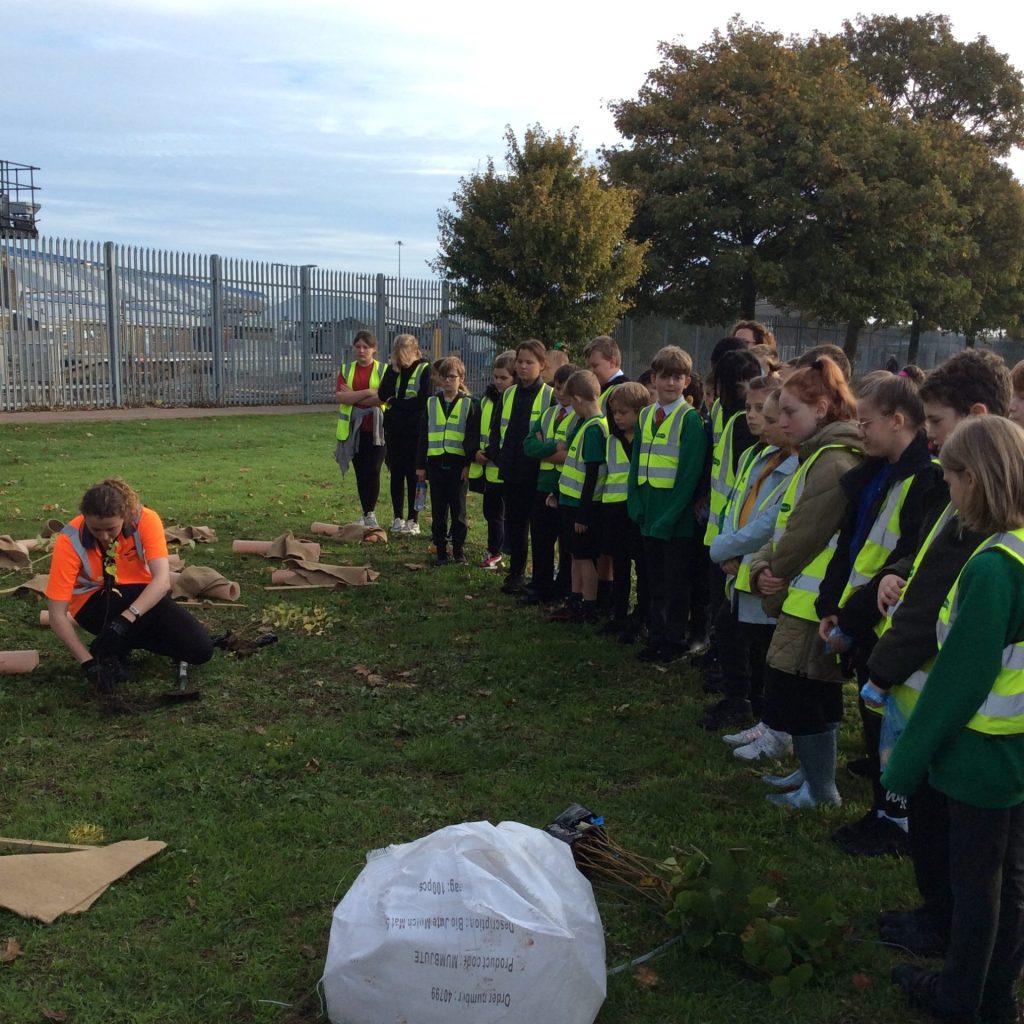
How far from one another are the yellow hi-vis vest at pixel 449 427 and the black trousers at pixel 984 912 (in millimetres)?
6687

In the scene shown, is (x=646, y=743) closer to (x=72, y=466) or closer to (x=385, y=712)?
(x=385, y=712)

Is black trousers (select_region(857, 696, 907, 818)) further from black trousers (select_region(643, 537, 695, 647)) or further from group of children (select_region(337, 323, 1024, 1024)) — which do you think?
black trousers (select_region(643, 537, 695, 647))

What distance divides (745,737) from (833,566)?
1.55 m

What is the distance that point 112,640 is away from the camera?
19.6ft

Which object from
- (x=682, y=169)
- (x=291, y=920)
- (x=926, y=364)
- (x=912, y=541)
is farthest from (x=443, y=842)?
(x=926, y=364)

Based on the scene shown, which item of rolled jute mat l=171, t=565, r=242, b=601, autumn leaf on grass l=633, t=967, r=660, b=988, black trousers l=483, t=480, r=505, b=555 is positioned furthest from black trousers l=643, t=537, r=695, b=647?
autumn leaf on grass l=633, t=967, r=660, b=988

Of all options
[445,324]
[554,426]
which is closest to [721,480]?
[554,426]

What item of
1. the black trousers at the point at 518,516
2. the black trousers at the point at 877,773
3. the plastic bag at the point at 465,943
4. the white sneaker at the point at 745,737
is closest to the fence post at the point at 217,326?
the black trousers at the point at 518,516

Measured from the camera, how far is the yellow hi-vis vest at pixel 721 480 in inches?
234

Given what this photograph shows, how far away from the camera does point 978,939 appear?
9.70 ft

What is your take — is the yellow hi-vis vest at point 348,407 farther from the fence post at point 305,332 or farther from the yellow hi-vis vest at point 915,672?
Answer: the fence post at point 305,332

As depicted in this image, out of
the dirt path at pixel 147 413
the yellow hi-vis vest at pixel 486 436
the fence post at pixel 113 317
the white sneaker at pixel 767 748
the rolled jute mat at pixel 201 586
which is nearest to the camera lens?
the white sneaker at pixel 767 748

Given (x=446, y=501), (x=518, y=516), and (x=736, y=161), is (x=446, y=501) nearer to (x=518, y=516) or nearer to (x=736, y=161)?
(x=518, y=516)

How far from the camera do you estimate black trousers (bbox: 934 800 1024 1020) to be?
2916 mm
